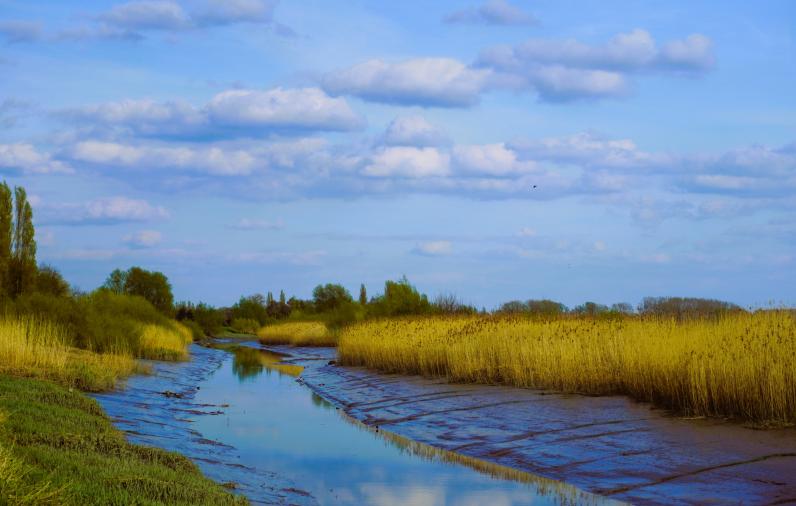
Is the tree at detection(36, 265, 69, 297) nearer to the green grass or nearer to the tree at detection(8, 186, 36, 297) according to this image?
the tree at detection(8, 186, 36, 297)

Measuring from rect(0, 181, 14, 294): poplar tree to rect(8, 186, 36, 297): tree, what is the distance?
0.40 m

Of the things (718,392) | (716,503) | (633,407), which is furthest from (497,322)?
(716,503)

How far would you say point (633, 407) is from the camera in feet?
51.0

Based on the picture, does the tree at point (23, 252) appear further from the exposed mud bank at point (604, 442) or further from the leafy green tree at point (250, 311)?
the leafy green tree at point (250, 311)

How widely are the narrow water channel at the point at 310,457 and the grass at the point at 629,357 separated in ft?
13.9

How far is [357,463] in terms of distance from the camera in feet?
42.1

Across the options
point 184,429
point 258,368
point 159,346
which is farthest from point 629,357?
point 159,346

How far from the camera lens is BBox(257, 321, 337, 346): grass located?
53156 mm

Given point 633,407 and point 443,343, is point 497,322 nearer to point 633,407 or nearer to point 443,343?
point 443,343

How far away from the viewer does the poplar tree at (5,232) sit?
3195cm

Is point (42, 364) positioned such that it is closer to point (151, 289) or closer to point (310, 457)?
point (310, 457)

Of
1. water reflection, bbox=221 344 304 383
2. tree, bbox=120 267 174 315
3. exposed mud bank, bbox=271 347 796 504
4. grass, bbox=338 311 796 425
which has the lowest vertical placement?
water reflection, bbox=221 344 304 383

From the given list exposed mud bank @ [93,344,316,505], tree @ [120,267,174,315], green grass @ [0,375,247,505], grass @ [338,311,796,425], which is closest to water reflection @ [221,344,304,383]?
exposed mud bank @ [93,344,316,505]

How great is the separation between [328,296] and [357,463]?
246 ft
